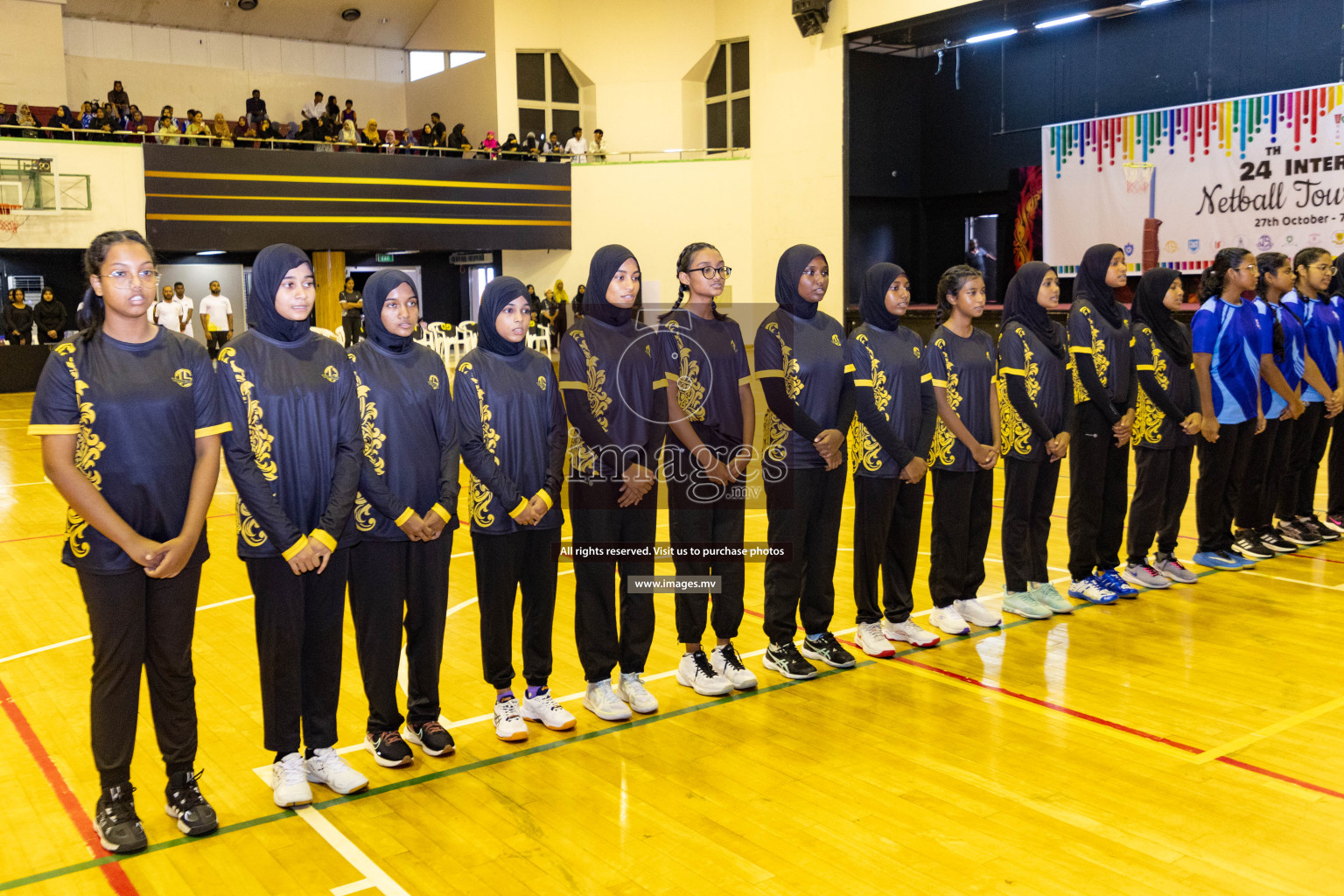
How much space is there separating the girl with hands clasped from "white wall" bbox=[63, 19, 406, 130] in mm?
22102

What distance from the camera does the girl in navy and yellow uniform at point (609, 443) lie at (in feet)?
12.6

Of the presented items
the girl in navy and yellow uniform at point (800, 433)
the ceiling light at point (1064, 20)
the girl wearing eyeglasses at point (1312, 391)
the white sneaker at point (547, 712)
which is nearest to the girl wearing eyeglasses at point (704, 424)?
the girl in navy and yellow uniform at point (800, 433)

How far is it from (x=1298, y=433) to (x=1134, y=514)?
1.67 m

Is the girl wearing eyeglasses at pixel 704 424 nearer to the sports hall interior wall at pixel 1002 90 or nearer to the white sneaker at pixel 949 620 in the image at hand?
the white sneaker at pixel 949 620

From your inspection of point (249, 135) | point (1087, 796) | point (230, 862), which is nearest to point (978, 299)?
point (1087, 796)

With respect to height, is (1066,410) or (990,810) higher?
(1066,410)

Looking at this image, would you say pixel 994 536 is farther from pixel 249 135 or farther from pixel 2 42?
pixel 2 42

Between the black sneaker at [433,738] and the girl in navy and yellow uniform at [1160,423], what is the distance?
12.7 ft

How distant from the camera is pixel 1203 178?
1434cm

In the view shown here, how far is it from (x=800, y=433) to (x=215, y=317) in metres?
15.9

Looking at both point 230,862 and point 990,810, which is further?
point 990,810

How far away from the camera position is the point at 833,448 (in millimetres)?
4246

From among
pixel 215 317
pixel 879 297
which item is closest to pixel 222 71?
pixel 215 317

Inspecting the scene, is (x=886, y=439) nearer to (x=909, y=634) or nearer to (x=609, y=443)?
(x=909, y=634)
